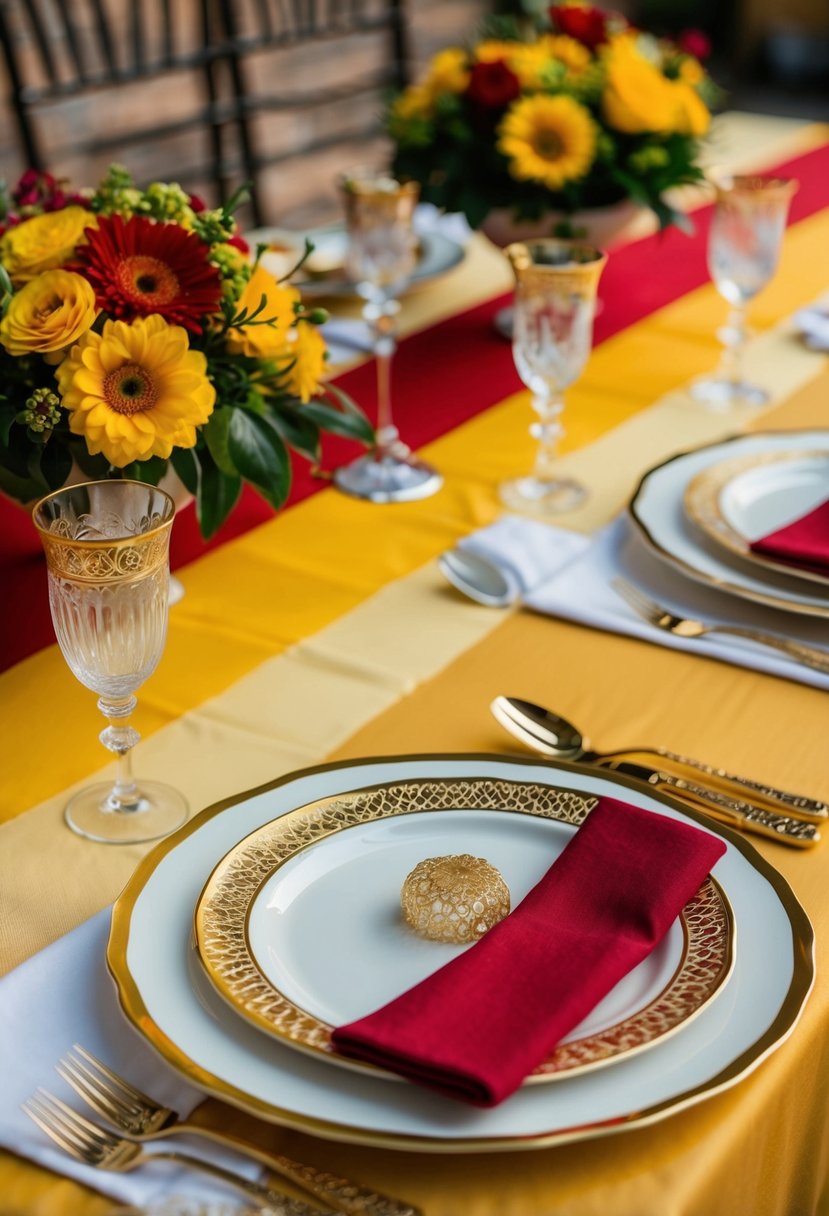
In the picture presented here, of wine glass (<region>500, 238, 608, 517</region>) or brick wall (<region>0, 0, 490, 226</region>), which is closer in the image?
wine glass (<region>500, 238, 608, 517</region>)

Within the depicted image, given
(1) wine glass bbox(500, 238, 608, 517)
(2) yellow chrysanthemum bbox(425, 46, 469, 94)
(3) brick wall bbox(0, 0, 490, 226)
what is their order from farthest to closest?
(3) brick wall bbox(0, 0, 490, 226) < (2) yellow chrysanthemum bbox(425, 46, 469, 94) < (1) wine glass bbox(500, 238, 608, 517)

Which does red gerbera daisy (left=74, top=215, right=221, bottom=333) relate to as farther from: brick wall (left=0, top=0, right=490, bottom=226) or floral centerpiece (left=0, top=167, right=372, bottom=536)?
brick wall (left=0, top=0, right=490, bottom=226)

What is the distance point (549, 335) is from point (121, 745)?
1.72ft

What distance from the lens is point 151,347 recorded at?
30.3 inches

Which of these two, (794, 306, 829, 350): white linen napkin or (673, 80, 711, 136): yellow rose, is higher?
(673, 80, 711, 136): yellow rose

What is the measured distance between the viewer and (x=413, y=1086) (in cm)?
49

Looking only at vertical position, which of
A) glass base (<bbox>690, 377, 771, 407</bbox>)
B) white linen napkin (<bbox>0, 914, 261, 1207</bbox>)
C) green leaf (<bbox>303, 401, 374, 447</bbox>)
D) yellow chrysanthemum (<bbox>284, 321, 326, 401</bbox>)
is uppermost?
yellow chrysanthemum (<bbox>284, 321, 326, 401</bbox>)

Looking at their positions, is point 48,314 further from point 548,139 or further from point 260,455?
point 548,139

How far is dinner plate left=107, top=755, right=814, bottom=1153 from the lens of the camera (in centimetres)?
47

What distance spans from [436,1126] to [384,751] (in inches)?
12.5

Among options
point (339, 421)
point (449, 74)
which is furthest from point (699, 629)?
point (449, 74)

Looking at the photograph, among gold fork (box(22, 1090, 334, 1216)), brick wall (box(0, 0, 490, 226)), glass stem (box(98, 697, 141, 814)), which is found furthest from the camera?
brick wall (box(0, 0, 490, 226))

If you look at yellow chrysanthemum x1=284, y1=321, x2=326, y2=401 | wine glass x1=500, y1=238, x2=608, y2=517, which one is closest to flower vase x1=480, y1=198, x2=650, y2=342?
wine glass x1=500, y1=238, x2=608, y2=517

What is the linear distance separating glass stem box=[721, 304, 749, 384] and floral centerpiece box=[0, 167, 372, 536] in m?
0.57
